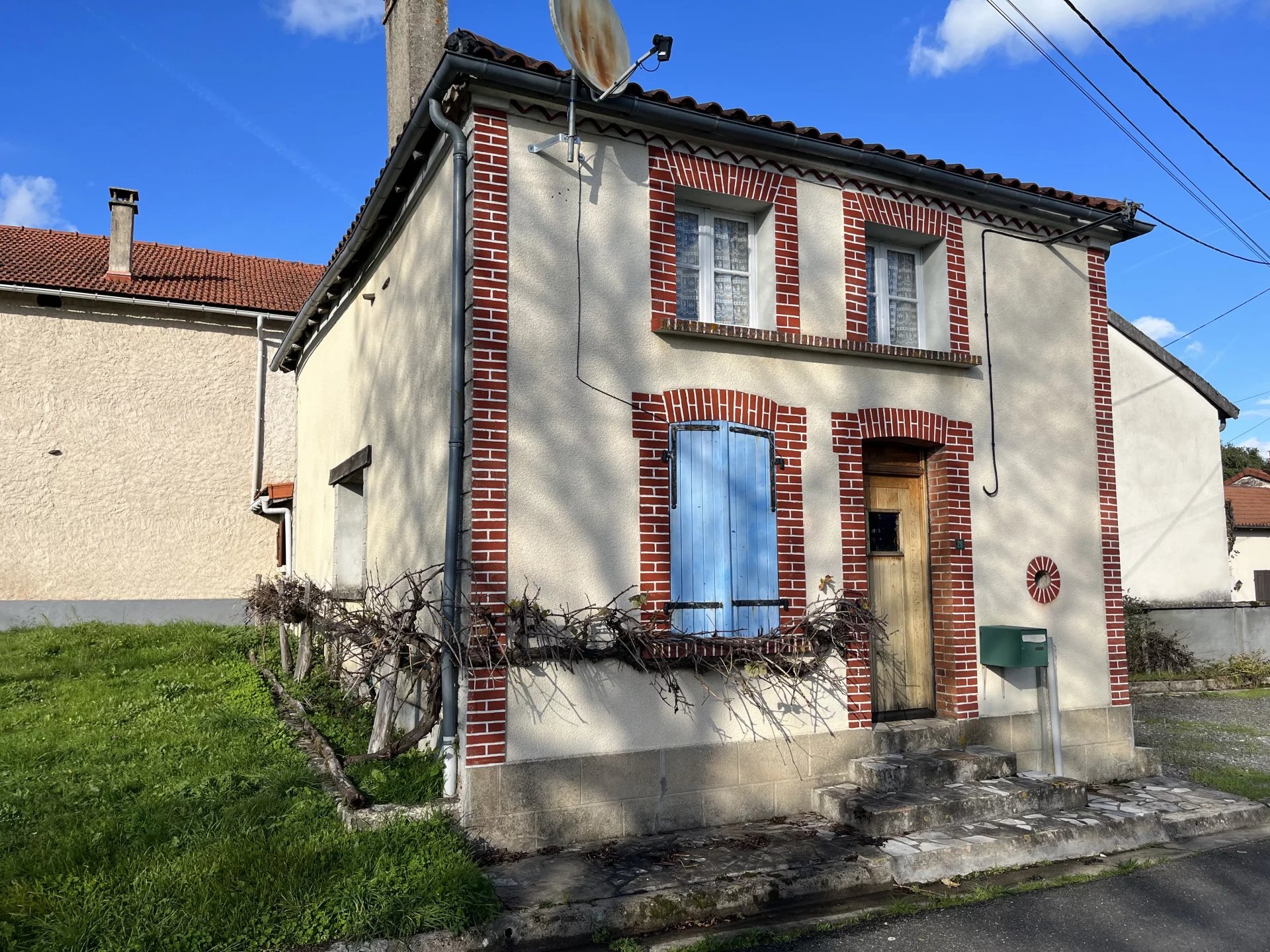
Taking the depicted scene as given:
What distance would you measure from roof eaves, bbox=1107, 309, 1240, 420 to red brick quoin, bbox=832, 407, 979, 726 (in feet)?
34.4

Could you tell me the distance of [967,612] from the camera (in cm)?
777

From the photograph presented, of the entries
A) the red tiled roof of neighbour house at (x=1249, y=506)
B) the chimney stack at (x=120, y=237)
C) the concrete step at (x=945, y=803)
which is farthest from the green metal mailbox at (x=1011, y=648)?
the red tiled roof of neighbour house at (x=1249, y=506)

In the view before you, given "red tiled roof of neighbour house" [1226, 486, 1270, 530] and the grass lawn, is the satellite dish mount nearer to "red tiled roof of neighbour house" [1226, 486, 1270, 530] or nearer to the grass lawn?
the grass lawn

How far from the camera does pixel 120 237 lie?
52.4 ft

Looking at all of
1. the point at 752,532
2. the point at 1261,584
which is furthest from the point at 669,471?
the point at 1261,584

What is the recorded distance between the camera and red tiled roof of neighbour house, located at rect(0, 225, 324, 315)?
14945 mm

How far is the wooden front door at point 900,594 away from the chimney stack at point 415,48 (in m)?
6.13

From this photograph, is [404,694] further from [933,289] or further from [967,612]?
[933,289]

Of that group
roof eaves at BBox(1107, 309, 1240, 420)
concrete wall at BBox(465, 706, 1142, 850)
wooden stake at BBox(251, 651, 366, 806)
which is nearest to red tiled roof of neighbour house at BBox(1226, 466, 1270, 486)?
roof eaves at BBox(1107, 309, 1240, 420)

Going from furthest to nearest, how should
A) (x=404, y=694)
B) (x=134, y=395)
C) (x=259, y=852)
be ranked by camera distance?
(x=134, y=395) < (x=404, y=694) < (x=259, y=852)

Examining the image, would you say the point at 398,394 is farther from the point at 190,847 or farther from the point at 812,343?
the point at 190,847

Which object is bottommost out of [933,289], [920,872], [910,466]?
[920,872]

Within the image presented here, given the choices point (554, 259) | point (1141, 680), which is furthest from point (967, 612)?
point (1141, 680)

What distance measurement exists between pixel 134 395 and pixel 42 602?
353 centimetres
